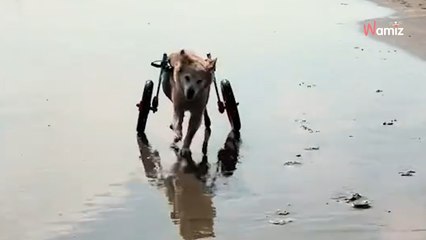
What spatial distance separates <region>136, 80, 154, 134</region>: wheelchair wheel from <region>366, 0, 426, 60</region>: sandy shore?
16.3 feet

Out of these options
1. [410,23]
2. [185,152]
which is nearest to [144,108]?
[185,152]

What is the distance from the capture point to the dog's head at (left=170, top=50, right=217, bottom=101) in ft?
23.4

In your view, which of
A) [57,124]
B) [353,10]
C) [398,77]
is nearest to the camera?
[57,124]

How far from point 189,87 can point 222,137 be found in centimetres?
110

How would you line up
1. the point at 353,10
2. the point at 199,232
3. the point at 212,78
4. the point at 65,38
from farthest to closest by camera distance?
the point at 353,10 < the point at 65,38 < the point at 212,78 < the point at 199,232

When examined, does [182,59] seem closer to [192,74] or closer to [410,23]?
[192,74]

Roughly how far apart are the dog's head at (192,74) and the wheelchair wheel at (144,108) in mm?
815

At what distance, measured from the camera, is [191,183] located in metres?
6.82

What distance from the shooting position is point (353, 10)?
54.7 feet

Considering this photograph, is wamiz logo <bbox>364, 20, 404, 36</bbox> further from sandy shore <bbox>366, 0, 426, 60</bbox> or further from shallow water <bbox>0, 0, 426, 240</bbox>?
shallow water <bbox>0, 0, 426, 240</bbox>

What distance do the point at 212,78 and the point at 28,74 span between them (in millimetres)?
4213

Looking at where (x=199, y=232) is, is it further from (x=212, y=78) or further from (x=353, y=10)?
(x=353, y=10)

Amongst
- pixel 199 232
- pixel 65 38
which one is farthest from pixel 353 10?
pixel 199 232

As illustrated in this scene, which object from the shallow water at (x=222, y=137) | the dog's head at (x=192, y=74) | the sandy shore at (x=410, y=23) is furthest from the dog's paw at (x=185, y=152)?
the sandy shore at (x=410, y=23)
